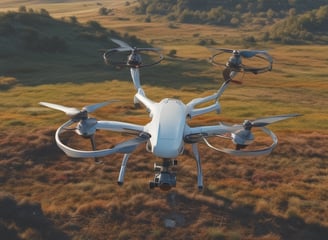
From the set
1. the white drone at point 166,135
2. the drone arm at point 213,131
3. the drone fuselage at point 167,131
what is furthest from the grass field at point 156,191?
the drone fuselage at point 167,131

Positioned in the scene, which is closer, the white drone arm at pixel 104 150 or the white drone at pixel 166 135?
the white drone arm at pixel 104 150

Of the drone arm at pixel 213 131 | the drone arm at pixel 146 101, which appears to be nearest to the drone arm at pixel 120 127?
the drone arm at pixel 213 131

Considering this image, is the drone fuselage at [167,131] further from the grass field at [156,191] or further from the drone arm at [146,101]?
the grass field at [156,191]

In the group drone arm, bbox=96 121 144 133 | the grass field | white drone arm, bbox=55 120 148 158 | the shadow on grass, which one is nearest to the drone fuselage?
drone arm, bbox=96 121 144 133

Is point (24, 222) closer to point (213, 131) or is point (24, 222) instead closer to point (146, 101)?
point (146, 101)

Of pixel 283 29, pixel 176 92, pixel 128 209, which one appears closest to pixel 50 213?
pixel 128 209

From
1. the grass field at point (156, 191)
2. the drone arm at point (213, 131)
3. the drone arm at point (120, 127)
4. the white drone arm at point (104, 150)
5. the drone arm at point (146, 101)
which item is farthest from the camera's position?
the grass field at point (156, 191)

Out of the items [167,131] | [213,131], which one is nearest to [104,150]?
[167,131]

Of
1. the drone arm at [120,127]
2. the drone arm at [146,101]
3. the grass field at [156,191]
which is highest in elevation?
the drone arm at [120,127]

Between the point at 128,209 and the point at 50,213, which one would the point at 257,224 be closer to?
the point at 128,209

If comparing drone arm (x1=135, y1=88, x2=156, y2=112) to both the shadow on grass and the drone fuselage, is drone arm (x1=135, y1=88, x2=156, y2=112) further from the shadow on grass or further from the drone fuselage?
the shadow on grass

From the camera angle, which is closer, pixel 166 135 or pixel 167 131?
pixel 166 135

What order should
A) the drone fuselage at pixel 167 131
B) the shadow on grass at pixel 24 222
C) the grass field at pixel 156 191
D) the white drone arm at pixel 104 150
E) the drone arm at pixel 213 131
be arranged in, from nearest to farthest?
the white drone arm at pixel 104 150
the drone fuselage at pixel 167 131
the drone arm at pixel 213 131
the shadow on grass at pixel 24 222
the grass field at pixel 156 191

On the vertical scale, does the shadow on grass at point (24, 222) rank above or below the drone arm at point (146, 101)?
below
